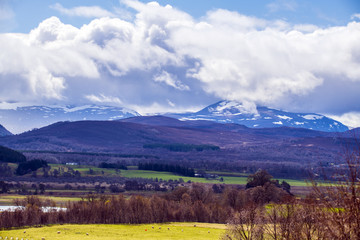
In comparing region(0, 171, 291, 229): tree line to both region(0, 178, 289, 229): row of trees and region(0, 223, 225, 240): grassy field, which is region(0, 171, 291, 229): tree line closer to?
region(0, 178, 289, 229): row of trees

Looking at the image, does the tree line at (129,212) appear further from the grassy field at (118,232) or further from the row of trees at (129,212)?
the grassy field at (118,232)

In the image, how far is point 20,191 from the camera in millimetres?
158125

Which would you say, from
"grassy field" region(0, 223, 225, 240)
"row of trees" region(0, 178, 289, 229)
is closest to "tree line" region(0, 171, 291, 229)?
"row of trees" region(0, 178, 289, 229)

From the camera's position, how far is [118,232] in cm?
7950

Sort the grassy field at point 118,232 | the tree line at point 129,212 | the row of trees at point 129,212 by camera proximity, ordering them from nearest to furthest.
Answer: the grassy field at point 118,232 → the tree line at point 129,212 → the row of trees at point 129,212

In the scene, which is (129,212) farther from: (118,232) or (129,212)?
(118,232)

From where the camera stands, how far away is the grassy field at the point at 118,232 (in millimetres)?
71250

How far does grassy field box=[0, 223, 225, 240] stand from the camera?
2805 inches

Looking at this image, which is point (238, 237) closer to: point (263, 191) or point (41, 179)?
point (263, 191)

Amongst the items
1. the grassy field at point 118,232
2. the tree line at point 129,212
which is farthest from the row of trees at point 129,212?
the grassy field at point 118,232

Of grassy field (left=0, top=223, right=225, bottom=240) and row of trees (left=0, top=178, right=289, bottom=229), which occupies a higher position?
row of trees (left=0, top=178, right=289, bottom=229)

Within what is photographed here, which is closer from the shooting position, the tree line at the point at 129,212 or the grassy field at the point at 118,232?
the grassy field at the point at 118,232

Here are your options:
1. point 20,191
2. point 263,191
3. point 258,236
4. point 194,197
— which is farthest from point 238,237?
point 20,191

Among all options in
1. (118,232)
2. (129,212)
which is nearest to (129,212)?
(129,212)
